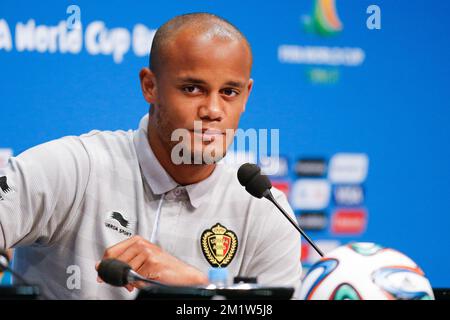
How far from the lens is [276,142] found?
10.1 feet

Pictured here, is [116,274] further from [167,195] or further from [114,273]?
[167,195]

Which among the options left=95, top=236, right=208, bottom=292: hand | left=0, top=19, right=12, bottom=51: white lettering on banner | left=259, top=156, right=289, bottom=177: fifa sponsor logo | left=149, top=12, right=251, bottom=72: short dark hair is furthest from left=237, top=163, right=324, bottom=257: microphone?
left=0, top=19, right=12, bottom=51: white lettering on banner

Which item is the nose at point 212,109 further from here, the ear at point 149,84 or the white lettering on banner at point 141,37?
the white lettering on banner at point 141,37

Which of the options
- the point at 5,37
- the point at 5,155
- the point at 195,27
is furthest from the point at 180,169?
the point at 5,37

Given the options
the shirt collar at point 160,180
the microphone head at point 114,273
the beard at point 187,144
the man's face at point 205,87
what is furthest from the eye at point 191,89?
the microphone head at point 114,273

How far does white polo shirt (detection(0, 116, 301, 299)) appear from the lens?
210 centimetres

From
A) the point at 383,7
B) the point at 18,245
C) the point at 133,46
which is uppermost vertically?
the point at 383,7

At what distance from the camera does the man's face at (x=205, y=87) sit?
6.98ft

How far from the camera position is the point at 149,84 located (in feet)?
7.64

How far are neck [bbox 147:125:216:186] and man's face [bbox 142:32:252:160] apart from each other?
62 millimetres

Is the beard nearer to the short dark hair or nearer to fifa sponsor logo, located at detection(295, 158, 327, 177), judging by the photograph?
the short dark hair
